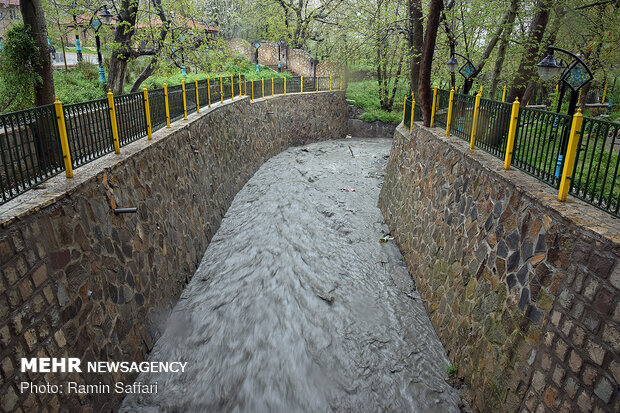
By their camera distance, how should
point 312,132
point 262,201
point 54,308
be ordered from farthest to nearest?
point 312,132, point 262,201, point 54,308

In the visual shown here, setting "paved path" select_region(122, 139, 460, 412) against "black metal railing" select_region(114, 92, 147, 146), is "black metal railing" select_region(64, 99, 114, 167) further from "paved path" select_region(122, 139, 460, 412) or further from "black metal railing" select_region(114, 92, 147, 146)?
"paved path" select_region(122, 139, 460, 412)

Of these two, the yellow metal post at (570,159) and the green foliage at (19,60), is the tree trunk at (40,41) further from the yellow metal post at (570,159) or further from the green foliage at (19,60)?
the yellow metal post at (570,159)

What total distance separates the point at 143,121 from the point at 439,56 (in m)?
14.5

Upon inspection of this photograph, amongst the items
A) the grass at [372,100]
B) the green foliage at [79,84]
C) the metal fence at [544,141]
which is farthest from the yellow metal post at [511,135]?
the grass at [372,100]

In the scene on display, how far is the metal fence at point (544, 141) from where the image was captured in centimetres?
462

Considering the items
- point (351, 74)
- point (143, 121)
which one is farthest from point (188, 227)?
point (351, 74)

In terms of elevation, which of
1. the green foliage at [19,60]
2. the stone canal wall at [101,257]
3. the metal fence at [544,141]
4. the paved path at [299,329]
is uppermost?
the green foliage at [19,60]

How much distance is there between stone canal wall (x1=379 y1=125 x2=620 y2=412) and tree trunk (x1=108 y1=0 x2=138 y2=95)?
1078 centimetres

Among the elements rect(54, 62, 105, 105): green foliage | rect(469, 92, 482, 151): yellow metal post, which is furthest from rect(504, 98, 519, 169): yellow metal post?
rect(54, 62, 105, 105): green foliage

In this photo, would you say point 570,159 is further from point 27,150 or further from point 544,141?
point 27,150

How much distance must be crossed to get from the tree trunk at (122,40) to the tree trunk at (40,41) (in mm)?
5326

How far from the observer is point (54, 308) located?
456 centimetres

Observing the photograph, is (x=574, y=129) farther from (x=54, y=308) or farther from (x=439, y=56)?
(x=439, y=56)

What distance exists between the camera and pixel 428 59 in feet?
36.2
